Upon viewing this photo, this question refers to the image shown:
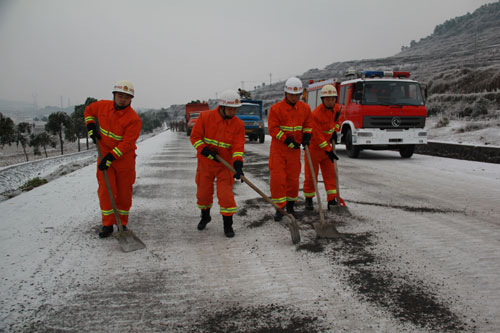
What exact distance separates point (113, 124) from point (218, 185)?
144cm

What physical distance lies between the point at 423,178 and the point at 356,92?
423cm

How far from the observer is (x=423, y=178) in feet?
27.7

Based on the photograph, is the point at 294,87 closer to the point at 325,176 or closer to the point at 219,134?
the point at 219,134

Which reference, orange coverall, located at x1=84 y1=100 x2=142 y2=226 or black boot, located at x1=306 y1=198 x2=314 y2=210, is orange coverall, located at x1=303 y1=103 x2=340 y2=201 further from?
orange coverall, located at x1=84 y1=100 x2=142 y2=226

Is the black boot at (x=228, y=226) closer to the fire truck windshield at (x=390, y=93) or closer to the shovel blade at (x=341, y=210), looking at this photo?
the shovel blade at (x=341, y=210)

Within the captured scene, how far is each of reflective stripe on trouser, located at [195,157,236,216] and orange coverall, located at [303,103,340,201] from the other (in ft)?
5.06

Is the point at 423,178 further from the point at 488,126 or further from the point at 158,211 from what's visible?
the point at 488,126

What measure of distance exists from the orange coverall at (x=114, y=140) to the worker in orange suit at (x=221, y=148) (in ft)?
2.49

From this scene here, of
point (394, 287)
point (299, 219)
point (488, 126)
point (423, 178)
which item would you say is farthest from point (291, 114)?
point (488, 126)

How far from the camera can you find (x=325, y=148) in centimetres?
553

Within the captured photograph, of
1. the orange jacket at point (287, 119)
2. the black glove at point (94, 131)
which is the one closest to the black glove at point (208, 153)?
the orange jacket at point (287, 119)

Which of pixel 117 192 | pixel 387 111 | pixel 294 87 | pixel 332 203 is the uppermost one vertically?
pixel 294 87

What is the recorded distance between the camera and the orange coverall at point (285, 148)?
508 centimetres

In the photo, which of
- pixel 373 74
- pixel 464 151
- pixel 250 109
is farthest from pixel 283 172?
pixel 250 109
